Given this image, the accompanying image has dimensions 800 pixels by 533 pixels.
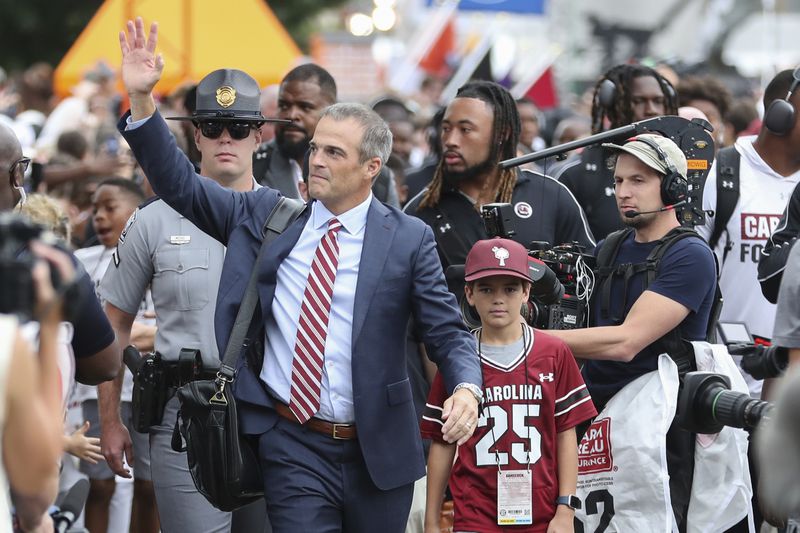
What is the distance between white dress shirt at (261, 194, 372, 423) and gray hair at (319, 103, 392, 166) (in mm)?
269

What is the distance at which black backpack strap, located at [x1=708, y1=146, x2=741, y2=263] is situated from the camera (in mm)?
7695

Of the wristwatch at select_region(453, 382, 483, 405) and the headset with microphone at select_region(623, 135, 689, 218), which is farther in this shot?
the headset with microphone at select_region(623, 135, 689, 218)

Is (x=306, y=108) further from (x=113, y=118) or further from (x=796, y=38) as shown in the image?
(x=796, y=38)

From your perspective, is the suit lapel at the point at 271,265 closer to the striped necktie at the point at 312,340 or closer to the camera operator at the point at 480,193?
the striped necktie at the point at 312,340

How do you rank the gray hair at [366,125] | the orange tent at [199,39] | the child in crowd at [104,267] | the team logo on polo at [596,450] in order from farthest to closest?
1. the orange tent at [199,39]
2. the child in crowd at [104,267]
3. the team logo on polo at [596,450]
4. the gray hair at [366,125]

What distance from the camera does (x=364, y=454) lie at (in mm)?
5738

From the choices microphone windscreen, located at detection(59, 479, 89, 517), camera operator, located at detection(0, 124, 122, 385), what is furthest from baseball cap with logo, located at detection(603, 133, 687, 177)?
microphone windscreen, located at detection(59, 479, 89, 517)

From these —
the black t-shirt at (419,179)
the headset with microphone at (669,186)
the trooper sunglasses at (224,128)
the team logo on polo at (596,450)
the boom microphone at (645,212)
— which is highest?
the black t-shirt at (419,179)

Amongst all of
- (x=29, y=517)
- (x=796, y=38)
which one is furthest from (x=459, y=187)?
(x=796, y=38)

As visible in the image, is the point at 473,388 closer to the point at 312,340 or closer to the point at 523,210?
the point at 312,340

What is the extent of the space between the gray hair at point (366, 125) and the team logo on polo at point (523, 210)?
1.58m

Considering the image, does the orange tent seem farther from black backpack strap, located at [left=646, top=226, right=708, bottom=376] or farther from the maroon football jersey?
the maroon football jersey

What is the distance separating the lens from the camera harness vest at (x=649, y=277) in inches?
258

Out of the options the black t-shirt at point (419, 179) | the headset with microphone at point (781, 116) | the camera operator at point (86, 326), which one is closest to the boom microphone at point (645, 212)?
the headset with microphone at point (781, 116)
